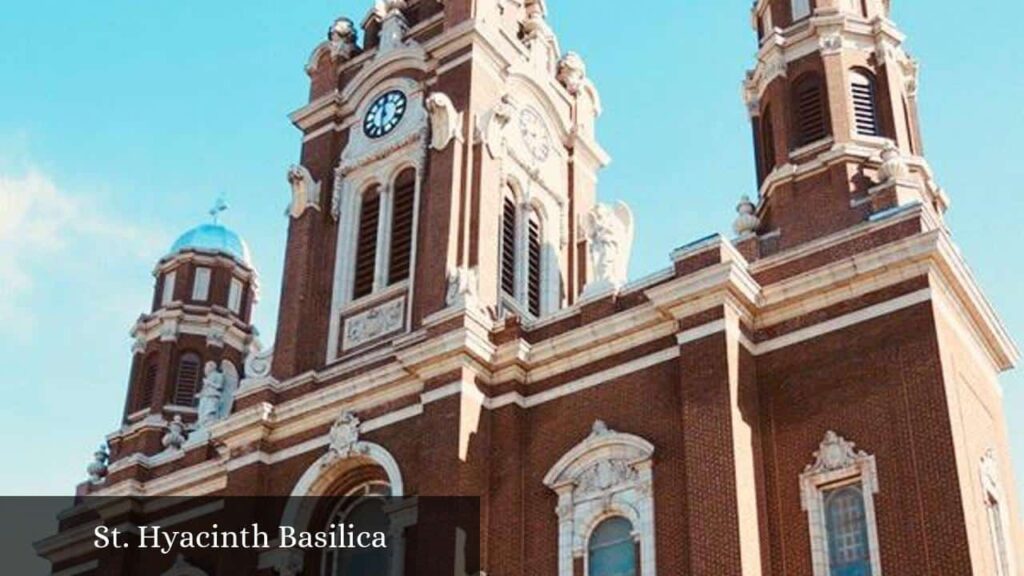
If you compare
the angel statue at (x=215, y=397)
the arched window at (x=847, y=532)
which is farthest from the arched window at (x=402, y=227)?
the arched window at (x=847, y=532)

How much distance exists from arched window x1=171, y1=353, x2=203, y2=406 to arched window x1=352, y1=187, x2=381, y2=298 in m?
12.8

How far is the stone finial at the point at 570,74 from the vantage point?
133ft

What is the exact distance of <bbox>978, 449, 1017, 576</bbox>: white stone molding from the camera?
25.8 meters

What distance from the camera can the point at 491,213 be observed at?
34.2 meters

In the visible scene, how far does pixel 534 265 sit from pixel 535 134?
3.70 metres

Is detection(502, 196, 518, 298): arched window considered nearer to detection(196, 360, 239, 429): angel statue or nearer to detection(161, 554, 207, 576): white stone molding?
detection(196, 360, 239, 429): angel statue

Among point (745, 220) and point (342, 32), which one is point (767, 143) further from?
point (342, 32)

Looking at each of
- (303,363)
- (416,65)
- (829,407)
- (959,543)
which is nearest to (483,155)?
(416,65)

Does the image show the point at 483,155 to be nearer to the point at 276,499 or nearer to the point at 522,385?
the point at 522,385

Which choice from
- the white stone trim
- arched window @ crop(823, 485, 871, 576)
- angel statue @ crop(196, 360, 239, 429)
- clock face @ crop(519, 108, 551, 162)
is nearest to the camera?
arched window @ crop(823, 485, 871, 576)

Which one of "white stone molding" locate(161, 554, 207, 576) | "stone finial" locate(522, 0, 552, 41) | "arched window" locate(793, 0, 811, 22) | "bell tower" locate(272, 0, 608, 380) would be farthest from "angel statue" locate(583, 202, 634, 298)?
"white stone molding" locate(161, 554, 207, 576)

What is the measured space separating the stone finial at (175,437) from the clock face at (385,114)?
9.56 metres

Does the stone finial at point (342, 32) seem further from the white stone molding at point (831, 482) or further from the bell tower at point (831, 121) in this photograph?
the white stone molding at point (831, 482)

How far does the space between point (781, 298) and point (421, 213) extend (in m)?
10.2
